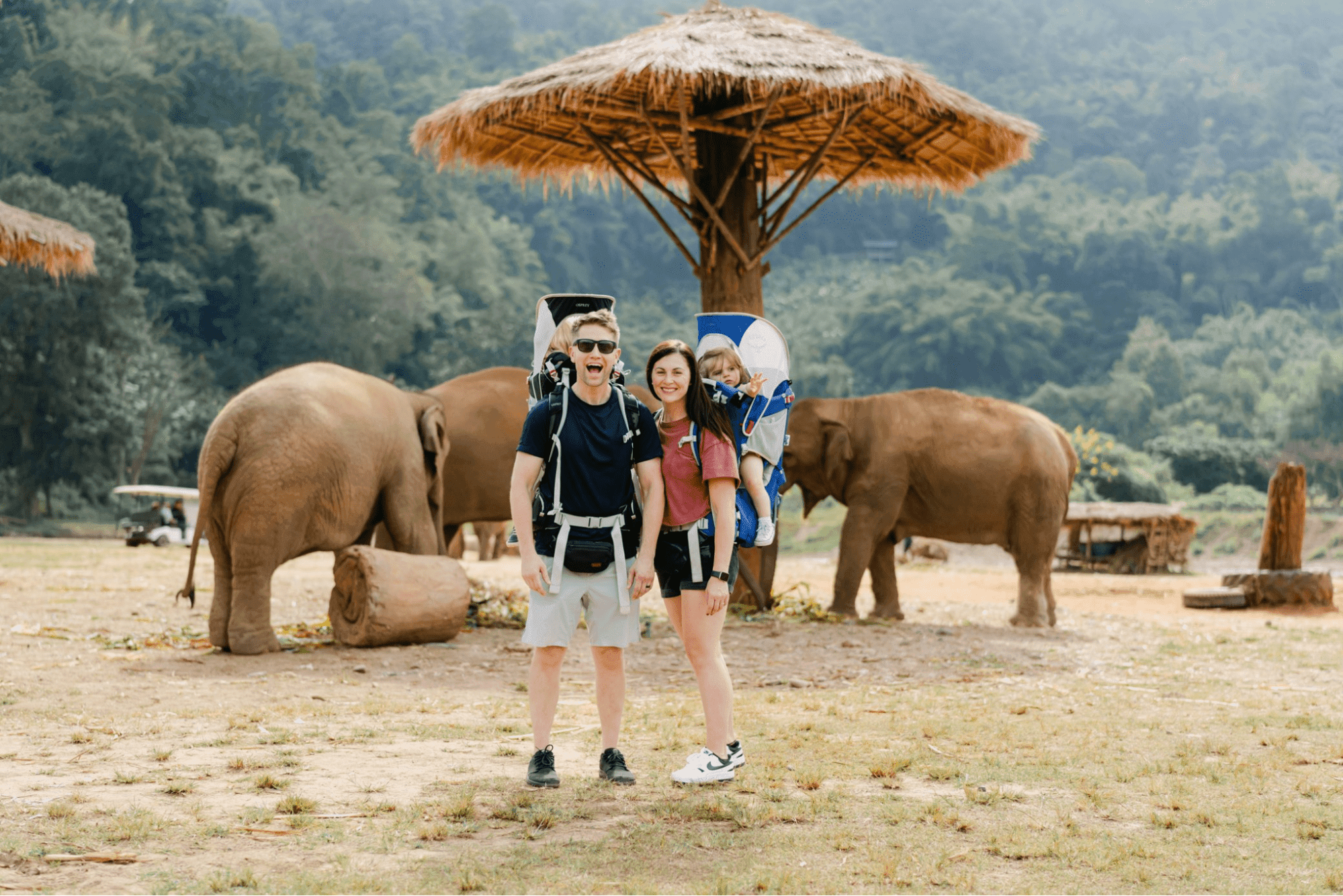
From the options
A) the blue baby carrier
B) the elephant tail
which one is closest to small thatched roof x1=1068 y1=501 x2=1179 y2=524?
the elephant tail

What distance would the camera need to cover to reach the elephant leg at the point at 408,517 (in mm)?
9008

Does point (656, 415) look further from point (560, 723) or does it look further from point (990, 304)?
point (990, 304)

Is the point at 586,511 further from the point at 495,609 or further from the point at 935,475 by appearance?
the point at 935,475

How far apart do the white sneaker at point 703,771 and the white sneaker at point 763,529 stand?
2.49 ft

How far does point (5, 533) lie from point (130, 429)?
592 cm

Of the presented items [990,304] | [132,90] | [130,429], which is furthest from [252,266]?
[990,304]

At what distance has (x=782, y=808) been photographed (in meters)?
4.32

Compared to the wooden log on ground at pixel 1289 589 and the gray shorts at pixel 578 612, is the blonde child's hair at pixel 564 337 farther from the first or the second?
the wooden log on ground at pixel 1289 589

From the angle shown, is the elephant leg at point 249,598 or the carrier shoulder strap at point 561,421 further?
the elephant leg at point 249,598

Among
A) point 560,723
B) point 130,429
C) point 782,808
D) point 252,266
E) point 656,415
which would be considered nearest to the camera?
point 782,808

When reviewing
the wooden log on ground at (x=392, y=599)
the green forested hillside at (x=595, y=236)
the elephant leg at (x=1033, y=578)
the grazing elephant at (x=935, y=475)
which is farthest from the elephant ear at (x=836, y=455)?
the green forested hillside at (x=595, y=236)

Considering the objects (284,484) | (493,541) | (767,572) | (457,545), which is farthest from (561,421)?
(493,541)

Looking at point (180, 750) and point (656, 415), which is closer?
point (656, 415)

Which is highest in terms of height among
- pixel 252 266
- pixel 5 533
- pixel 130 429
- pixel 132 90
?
pixel 132 90
